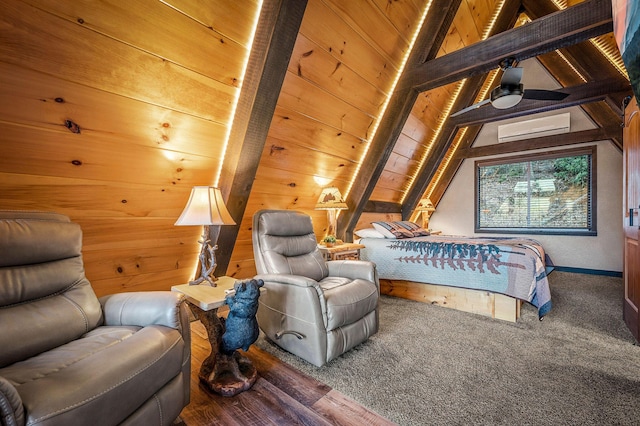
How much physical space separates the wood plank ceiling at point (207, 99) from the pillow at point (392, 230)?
0.44 m

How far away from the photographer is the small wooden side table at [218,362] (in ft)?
5.05

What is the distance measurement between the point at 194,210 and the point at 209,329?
0.71 meters

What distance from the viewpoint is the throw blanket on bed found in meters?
2.49

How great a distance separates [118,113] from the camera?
157 centimetres

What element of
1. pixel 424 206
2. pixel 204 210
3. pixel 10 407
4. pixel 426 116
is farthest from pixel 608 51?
pixel 10 407

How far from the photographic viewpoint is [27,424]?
2.40 ft

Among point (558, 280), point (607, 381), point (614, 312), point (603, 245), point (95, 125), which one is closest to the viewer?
point (95, 125)

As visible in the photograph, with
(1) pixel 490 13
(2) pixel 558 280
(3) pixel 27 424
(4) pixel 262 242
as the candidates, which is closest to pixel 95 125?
(4) pixel 262 242

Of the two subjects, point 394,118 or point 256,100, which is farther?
point 394,118

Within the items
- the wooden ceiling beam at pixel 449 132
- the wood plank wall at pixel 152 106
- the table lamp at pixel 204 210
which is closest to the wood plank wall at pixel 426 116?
the wooden ceiling beam at pixel 449 132

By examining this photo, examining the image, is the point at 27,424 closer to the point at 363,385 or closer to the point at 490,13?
the point at 363,385

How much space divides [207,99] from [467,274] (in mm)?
2709

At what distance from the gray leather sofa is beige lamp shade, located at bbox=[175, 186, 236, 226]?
0.48 metres

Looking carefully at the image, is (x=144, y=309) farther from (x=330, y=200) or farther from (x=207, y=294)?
(x=330, y=200)
